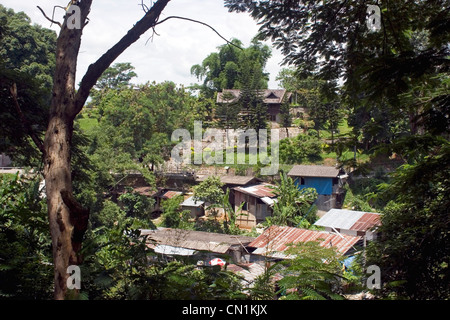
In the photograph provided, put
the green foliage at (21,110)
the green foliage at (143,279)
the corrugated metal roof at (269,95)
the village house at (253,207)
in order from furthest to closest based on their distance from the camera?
1. the corrugated metal roof at (269,95)
2. the village house at (253,207)
3. the green foliage at (21,110)
4. the green foliage at (143,279)

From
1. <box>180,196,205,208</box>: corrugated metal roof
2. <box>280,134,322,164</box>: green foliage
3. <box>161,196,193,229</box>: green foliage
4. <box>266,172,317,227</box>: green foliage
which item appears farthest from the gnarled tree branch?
<box>280,134,322,164</box>: green foliage

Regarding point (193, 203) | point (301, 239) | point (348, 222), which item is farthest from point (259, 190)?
point (301, 239)

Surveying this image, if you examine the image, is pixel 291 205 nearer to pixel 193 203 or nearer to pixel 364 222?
pixel 364 222

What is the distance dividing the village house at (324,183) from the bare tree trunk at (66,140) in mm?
17706

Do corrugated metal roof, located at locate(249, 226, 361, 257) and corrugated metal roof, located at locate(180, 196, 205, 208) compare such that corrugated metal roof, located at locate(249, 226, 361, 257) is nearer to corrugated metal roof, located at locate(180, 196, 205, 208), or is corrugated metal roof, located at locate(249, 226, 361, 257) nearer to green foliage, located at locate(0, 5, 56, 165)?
corrugated metal roof, located at locate(180, 196, 205, 208)

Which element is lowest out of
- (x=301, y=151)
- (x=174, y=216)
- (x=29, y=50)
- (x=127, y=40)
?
(x=174, y=216)

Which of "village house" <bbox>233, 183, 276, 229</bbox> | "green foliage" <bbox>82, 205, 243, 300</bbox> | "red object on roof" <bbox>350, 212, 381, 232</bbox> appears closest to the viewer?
"green foliage" <bbox>82, 205, 243, 300</bbox>

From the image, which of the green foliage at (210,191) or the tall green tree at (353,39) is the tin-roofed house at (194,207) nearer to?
the green foliage at (210,191)

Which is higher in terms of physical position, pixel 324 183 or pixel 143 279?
pixel 143 279

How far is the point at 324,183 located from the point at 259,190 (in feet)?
11.2

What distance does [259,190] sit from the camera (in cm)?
1925

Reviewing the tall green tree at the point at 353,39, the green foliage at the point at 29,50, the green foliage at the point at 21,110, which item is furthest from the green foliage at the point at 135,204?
the tall green tree at the point at 353,39

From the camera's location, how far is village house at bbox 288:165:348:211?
64.3 ft

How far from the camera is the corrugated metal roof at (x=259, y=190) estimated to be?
18469 mm
